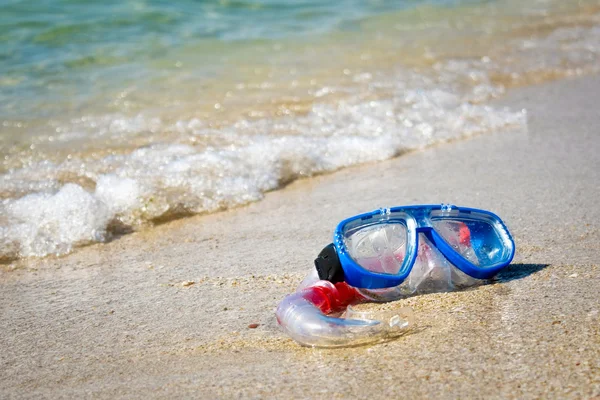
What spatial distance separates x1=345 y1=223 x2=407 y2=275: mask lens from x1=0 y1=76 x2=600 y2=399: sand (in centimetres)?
17

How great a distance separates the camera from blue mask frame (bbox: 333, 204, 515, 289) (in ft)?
8.00

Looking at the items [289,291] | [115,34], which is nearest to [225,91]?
[115,34]

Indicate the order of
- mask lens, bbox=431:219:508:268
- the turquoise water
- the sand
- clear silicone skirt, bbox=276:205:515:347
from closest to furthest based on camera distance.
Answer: the sand
clear silicone skirt, bbox=276:205:515:347
mask lens, bbox=431:219:508:268
the turquoise water

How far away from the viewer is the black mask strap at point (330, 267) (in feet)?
8.09

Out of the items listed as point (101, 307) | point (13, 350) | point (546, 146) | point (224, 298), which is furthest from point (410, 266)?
point (546, 146)

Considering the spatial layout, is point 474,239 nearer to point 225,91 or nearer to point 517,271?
point 517,271

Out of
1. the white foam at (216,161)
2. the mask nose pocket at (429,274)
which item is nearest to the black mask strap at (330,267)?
the mask nose pocket at (429,274)

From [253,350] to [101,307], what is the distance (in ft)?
2.66

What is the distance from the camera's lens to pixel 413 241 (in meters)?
2.52

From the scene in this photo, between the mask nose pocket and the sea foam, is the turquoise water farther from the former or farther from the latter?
the mask nose pocket

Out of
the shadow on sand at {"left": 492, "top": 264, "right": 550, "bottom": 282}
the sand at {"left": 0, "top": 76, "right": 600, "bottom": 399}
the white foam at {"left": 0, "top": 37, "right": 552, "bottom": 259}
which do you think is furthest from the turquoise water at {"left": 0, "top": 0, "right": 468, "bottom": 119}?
the shadow on sand at {"left": 492, "top": 264, "right": 550, "bottom": 282}

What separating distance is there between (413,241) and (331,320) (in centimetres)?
47

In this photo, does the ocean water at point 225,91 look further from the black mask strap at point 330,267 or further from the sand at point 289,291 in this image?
the black mask strap at point 330,267

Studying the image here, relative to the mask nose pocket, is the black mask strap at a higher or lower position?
higher
